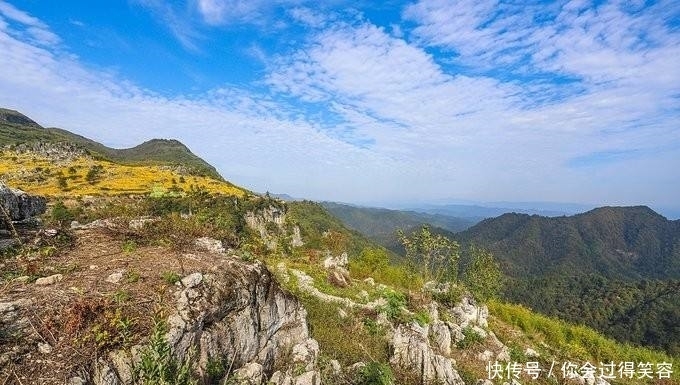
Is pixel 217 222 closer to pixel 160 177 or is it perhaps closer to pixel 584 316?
pixel 160 177

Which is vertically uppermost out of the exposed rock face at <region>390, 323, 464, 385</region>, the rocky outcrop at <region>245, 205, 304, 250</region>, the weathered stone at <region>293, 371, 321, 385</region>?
the weathered stone at <region>293, 371, 321, 385</region>

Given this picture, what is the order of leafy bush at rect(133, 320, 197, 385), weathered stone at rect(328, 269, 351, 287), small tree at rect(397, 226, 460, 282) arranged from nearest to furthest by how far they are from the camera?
leafy bush at rect(133, 320, 197, 385) < weathered stone at rect(328, 269, 351, 287) < small tree at rect(397, 226, 460, 282)

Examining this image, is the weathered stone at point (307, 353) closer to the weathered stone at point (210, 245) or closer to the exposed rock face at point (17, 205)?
the weathered stone at point (210, 245)

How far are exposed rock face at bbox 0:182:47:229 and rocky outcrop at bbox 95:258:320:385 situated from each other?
20.3ft

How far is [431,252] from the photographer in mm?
27031

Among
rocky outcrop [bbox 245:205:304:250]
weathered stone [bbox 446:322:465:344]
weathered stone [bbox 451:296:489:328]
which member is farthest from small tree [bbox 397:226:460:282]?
rocky outcrop [bbox 245:205:304:250]

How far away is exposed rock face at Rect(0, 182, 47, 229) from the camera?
11.1 meters

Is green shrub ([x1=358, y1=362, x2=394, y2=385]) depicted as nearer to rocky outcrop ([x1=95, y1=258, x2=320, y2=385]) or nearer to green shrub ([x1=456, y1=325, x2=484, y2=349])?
rocky outcrop ([x1=95, y1=258, x2=320, y2=385])

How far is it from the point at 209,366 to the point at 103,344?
88.5 inches

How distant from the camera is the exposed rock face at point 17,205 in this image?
11117 millimetres

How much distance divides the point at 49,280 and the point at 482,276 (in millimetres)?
27646

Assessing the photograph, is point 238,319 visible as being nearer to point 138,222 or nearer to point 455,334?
point 138,222

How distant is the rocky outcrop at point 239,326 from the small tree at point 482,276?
2062 centimetres

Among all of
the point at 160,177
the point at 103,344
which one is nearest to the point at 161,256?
the point at 103,344
